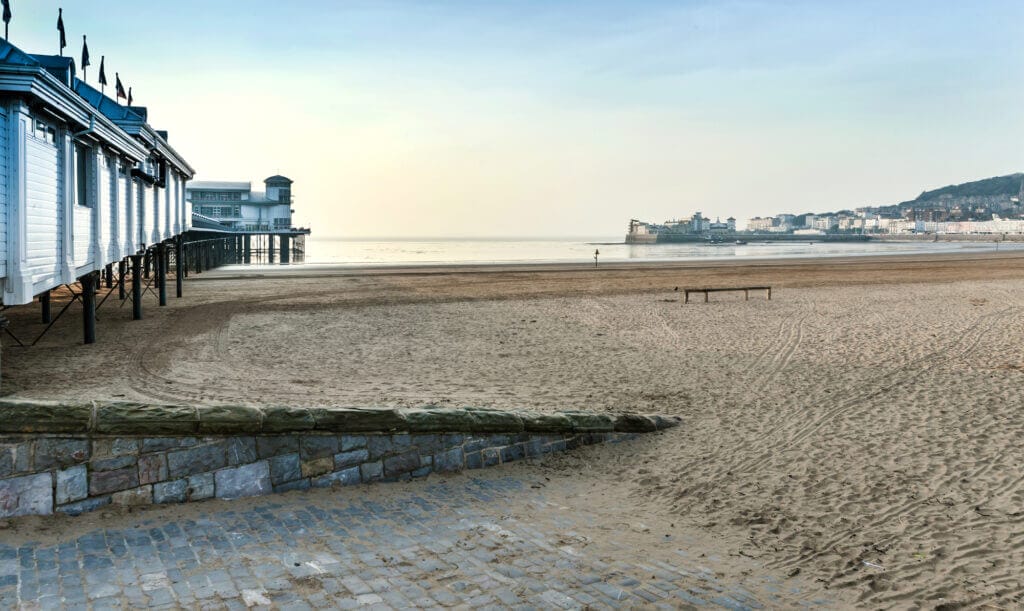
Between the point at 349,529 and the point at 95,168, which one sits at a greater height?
the point at 95,168

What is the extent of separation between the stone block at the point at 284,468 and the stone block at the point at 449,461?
1.35 m

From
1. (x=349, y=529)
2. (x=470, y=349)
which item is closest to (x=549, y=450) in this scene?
(x=349, y=529)

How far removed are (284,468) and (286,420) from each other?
0.42 metres

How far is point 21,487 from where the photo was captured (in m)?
5.73

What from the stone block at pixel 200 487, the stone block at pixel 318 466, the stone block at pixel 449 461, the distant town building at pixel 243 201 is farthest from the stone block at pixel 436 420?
the distant town building at pixel 243 201

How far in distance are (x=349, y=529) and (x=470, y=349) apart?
31.3 ft

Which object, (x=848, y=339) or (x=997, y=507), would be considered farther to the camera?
(x=848, y=339)

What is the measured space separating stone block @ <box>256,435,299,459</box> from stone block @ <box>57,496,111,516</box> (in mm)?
1178

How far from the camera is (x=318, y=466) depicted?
6.93 m

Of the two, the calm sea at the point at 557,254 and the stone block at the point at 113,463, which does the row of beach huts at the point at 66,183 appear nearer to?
the stone block at the point at 113,463

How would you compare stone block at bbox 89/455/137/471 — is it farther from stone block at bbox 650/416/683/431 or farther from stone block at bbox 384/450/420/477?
stone block at bbox 650/416/683/431

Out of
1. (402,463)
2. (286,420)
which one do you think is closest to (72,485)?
(286,420)

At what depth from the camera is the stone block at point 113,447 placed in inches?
235

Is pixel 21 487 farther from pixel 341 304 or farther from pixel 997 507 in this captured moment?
pixel 341 304
